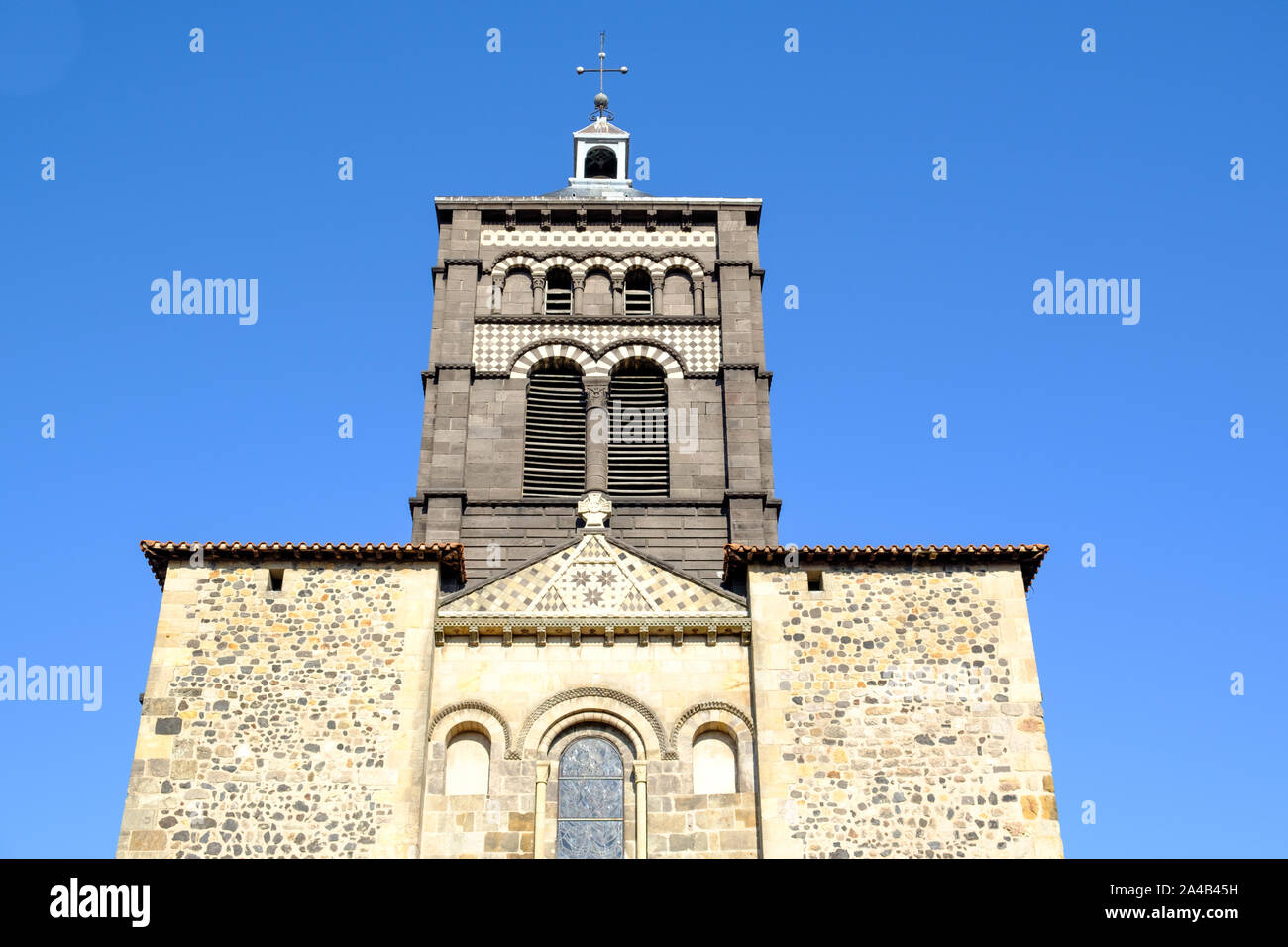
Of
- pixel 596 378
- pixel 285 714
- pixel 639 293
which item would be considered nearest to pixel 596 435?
pixel 596 378

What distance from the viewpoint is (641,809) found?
21.1 m

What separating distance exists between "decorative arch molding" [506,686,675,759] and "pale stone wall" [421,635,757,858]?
14mm

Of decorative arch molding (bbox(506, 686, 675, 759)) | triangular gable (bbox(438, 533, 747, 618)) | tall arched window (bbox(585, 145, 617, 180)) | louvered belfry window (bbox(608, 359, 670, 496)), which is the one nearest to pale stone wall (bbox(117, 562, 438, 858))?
triangular gable (bbox(438, 533, 747, 618))

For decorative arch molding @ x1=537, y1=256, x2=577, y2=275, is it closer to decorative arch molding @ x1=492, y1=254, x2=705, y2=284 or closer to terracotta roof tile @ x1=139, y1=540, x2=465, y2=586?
decorative arch molding @ x1=492, y1=254, x2=705, y2=284

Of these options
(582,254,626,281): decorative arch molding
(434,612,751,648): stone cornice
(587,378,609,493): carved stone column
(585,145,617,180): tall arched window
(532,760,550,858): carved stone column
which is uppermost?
(585,145,617,180): tall arched window

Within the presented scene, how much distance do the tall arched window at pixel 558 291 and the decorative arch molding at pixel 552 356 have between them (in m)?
1.14

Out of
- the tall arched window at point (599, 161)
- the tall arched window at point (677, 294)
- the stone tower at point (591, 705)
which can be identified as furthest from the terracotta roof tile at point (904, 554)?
the tall arched window at point (599, 161)

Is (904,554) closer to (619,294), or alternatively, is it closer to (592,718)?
(592,718)

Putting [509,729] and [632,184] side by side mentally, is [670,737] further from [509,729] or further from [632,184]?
[632,184]

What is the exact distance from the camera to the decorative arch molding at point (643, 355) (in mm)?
30984

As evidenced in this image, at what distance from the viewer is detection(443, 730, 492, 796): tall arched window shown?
2138cm

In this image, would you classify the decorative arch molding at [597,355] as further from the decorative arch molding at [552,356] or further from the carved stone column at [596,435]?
the carved stone column at [596,435]

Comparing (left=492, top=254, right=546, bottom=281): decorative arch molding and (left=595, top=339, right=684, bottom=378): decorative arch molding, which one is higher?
(left=492, top=254, right=546, bottom=281): decorative arch molding
